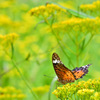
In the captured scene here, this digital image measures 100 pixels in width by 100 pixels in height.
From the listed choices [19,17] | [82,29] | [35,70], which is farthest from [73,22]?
A: [19,17]

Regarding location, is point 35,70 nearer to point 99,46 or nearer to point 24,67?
point 24,67

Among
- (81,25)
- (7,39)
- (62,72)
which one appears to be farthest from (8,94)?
(81,25)

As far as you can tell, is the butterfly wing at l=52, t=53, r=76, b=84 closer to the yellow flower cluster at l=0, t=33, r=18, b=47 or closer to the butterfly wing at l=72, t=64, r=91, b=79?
the butterfly wing at l=72, t=64, r=91, b=79

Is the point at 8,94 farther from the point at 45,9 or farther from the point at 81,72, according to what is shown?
the point at 81,72

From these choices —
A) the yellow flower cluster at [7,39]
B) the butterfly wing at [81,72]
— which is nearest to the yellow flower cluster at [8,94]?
the yellow flower cluster at [7,39]

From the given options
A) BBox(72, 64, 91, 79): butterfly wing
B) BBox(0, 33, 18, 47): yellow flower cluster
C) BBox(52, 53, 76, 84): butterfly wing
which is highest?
BBox(0, 33, 18, 47): yellow flower cluster

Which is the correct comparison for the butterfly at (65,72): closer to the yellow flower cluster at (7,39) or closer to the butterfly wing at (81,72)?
the butterfly wing at (81,72)

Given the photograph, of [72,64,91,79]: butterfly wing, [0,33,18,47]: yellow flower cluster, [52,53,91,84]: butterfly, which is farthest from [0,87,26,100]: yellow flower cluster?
[72,64,91,79]: butterfly wing

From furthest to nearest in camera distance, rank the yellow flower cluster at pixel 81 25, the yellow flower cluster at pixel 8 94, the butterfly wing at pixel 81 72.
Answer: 1. the yellow flower cluster at pixel 8 94
2. the yellow flower cluster at pixel 81 25
3. the butterfly wing at pixel 81 72
